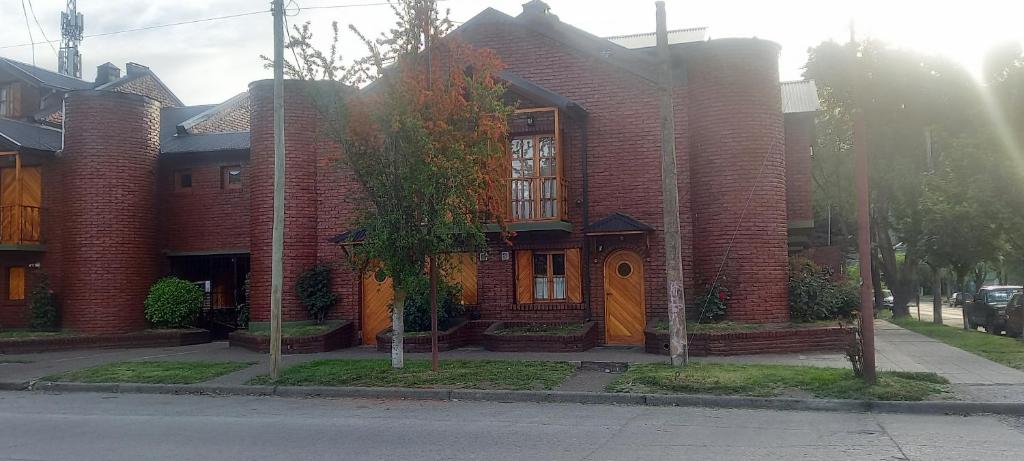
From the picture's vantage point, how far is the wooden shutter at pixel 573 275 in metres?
18.2

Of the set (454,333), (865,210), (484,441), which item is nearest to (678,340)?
(865,210)

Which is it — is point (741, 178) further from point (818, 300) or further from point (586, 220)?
point (586, 220)

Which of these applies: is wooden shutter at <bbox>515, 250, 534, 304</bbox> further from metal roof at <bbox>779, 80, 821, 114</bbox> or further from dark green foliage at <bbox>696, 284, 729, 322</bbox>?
metal roof at <bbox>779, 80, 821, 114</bbox>

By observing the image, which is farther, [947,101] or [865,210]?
[947,101]

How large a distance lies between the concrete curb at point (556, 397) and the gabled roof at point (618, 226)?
623cm

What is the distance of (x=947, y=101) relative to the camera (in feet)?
81.4

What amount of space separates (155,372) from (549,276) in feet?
28.2

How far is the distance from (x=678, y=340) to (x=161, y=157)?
16383 millimetres

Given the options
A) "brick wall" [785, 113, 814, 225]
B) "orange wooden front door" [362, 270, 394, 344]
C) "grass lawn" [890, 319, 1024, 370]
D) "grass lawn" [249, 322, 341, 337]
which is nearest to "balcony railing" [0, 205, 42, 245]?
"grass lawn" [249, 322, 341, 337]

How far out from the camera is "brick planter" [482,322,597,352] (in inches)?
642

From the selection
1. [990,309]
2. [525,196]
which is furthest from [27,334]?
[990,309]

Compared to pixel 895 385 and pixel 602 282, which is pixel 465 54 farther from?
pixel 895 385

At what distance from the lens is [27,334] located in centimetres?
2008

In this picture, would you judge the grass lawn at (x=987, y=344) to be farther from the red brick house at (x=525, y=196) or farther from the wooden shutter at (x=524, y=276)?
the wooden shutter at (x=524, y=276)
